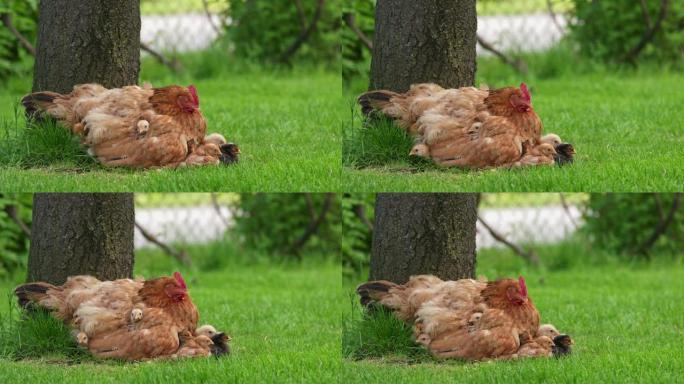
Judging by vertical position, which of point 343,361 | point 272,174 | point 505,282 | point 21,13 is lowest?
point 343,361

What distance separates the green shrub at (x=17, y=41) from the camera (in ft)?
40.8

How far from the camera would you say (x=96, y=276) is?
979 centimetres

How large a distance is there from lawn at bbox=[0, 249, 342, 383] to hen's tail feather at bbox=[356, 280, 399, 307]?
49cm

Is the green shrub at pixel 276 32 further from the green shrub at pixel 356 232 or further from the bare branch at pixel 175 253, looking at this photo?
the green shrub at pixel 356 232

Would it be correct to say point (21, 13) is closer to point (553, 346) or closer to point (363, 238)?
point (363, 238)

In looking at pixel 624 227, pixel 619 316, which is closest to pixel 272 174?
pixel 619 316

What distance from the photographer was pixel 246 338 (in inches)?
407

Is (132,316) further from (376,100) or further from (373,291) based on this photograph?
(376,100)

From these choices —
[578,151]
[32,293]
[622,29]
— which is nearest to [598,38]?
[622,29]

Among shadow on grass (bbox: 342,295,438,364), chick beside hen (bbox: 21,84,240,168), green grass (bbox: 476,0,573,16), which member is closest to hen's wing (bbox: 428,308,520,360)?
shadow on grass (bbox: 342,295,438,364)

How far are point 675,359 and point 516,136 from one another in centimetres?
205

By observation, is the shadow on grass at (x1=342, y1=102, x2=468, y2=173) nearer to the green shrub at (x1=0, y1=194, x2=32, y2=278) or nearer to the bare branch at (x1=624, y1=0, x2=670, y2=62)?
the green shrub at (x1=0, y1=194, x2=32, y2=278)

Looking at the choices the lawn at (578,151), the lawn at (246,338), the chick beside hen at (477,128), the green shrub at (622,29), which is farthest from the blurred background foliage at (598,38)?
the chick beside hen at (477,128)

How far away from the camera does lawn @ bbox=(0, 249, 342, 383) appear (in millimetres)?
8789
